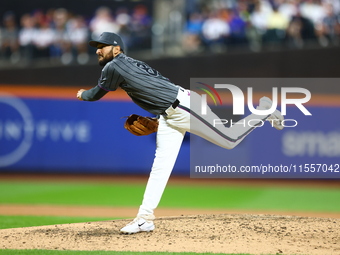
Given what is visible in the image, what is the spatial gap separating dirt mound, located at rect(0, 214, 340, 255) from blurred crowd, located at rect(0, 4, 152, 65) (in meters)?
7.56

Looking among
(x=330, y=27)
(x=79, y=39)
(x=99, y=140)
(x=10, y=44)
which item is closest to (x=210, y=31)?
(x=330, y=27)

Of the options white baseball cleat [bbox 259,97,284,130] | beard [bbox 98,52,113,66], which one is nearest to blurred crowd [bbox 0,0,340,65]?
white baseball cleat [bbox 259,97,284,130]

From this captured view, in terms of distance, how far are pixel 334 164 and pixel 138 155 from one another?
440 cm

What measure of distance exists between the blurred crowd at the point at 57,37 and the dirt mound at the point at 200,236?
7562mm

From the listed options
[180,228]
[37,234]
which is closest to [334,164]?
[180,228]

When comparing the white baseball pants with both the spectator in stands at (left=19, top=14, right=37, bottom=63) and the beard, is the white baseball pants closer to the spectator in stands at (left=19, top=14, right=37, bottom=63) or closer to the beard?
the beard

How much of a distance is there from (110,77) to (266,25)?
830cm

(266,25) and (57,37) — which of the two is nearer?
(266,25)

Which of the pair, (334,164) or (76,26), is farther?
(76,26)

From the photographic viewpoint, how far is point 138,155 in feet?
41.5

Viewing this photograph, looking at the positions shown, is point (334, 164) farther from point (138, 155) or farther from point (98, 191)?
point (98, 191)

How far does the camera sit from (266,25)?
13.1 m

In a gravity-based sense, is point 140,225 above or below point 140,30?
below

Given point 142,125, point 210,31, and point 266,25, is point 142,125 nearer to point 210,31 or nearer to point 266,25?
point 210,31
